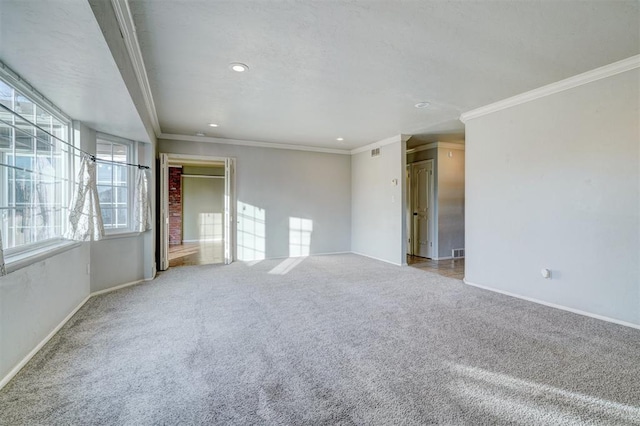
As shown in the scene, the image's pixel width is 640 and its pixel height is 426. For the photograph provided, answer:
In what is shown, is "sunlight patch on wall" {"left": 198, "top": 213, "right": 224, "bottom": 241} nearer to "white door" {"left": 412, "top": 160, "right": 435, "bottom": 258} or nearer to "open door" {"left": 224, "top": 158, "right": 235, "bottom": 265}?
"open door" {"left": 224, "top": 158, "right": 235, "bottom": 265}

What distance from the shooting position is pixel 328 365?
7.29 ft

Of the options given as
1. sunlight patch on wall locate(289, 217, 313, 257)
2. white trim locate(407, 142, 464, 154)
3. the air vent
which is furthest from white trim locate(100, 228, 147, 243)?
the air vent

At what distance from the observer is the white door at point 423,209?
6.76m

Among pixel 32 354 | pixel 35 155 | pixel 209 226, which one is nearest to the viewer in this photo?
pixel 32 354

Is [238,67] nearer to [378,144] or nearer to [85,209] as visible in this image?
[85,209]

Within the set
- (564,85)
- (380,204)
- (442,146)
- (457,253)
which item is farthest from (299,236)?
(564,85)

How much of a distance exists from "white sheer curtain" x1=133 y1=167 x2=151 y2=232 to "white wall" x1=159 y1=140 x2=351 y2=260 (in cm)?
146

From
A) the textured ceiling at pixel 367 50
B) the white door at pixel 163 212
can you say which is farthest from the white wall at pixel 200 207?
the textured ceiling at pixel 367 50

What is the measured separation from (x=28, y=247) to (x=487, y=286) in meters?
5.27

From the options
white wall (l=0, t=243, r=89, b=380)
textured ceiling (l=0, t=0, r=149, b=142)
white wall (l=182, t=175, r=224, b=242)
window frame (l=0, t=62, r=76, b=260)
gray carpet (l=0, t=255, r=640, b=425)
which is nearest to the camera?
textured ceiling (l=0, t=0, r=149, b=142)

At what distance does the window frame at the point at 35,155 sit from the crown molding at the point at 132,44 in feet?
2.73

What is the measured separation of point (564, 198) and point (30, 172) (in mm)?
5431

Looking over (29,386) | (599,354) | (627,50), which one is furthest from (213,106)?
(599,354)

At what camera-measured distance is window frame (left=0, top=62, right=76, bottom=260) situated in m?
2.29
